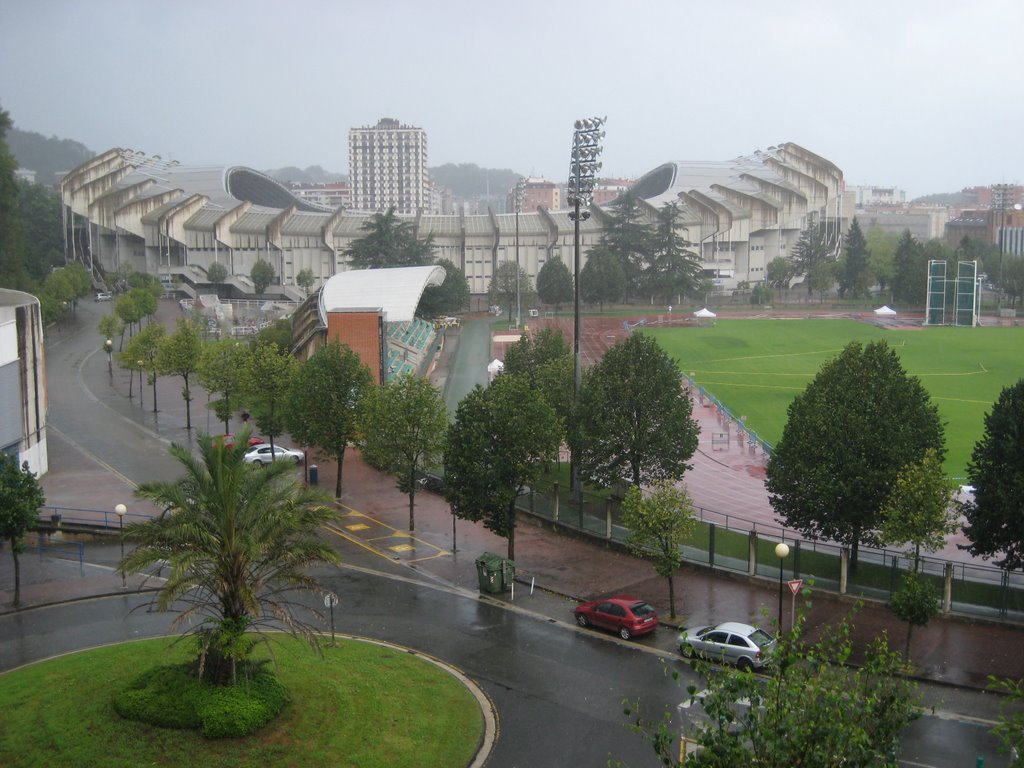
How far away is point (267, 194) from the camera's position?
109 metres

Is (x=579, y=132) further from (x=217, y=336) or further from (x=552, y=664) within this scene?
(x=217, y=336)

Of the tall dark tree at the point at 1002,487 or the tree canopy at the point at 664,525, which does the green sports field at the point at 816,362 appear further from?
the tree canopy at the point at 664,525

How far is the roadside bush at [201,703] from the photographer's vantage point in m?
13.3

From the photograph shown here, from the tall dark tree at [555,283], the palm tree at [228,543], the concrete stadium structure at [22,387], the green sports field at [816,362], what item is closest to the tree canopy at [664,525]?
the palm tree at [228,543]

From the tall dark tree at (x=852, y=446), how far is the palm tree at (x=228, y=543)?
37.1 feet

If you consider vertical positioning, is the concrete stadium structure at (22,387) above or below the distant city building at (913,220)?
below

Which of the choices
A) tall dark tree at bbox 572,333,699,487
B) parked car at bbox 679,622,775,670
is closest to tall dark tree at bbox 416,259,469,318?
tall dark tree at bbox 572,333,699,487

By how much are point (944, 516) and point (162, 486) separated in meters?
13.9

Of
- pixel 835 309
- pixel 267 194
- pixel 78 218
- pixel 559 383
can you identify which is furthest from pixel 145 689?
pixel 267 194

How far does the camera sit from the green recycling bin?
21.4 m

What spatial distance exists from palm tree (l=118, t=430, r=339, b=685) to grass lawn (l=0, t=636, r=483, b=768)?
115cm

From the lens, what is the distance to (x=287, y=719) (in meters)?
14.0

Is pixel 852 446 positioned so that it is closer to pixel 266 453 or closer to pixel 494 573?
pixel 494 573

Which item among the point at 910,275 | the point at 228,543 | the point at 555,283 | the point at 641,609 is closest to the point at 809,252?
the point at 910,275
